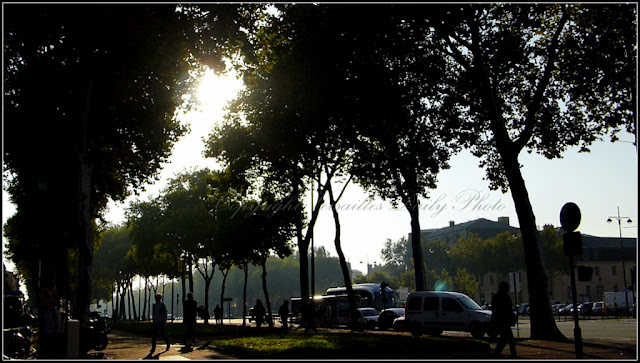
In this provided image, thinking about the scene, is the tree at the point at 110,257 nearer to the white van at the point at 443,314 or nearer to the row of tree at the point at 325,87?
the row of tree at the point at 325,87

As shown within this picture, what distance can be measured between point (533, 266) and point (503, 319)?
7946 mm

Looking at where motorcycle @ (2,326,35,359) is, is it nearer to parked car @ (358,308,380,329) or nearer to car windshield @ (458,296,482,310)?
car windshield @ (458,296,482,310)

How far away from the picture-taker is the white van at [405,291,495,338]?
26562 millimetres

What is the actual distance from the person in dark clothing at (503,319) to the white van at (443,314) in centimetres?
1057

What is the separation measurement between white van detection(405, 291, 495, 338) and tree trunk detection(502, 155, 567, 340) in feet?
13.2

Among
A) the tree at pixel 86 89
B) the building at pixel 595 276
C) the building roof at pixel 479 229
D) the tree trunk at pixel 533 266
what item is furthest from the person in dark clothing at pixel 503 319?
the building roof at pixel 479 229

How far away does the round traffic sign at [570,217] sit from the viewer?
45.9ft

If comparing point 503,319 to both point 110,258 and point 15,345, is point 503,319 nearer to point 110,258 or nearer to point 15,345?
point 15,345

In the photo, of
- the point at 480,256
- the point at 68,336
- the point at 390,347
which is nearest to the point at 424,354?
the point at 390,347

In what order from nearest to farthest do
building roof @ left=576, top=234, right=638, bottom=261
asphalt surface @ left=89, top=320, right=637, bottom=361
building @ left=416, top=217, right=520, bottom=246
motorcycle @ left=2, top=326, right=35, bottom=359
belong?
asphalt surface @ left=89, top=320, right=637, bottom=361 < motorcycle @ left=2, top=326, right=35, bottom=359 < building roof @ left=576, top=234, right=638, bottom=261 < building @ left=416, top=217, right=520, bottom=246

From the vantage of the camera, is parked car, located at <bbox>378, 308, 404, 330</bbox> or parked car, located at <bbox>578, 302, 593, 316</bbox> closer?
parked car, located at <bbox>378, 308, 404, 330</bbox>

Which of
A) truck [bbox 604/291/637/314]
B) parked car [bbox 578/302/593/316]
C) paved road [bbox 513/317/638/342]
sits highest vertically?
paved road [bbox 513/317/638/342]

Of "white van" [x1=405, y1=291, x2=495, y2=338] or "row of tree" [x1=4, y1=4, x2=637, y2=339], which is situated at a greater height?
"row of tree" [x1=4, y1=4, x2=637, y2=339]

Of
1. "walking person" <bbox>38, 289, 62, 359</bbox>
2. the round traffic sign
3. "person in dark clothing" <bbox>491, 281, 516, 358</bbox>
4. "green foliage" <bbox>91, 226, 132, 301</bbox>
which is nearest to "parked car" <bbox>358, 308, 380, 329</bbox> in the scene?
"person in dark clothing" <bbox>491, 281, 516, 358</bbox>
